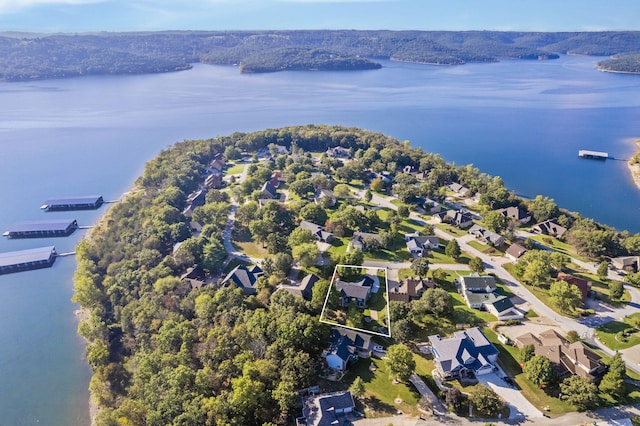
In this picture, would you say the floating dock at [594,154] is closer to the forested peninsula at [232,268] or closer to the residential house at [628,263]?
the forested peninsula at [232,268]

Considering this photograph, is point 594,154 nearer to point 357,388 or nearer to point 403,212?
point 403,212

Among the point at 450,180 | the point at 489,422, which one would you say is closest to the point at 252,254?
the point at 489,422

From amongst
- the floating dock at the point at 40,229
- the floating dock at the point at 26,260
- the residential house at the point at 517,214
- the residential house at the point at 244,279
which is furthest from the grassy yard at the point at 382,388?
the floating dock at the point at 40,229

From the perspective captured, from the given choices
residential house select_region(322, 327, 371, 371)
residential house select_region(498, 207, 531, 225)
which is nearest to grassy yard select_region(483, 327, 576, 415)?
residential house select_region(322, 327, 371, 371)

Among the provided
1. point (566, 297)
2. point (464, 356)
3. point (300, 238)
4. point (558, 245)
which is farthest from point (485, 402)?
point (558, 245)

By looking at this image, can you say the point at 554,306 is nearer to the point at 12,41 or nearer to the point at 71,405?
the point at 71,405
